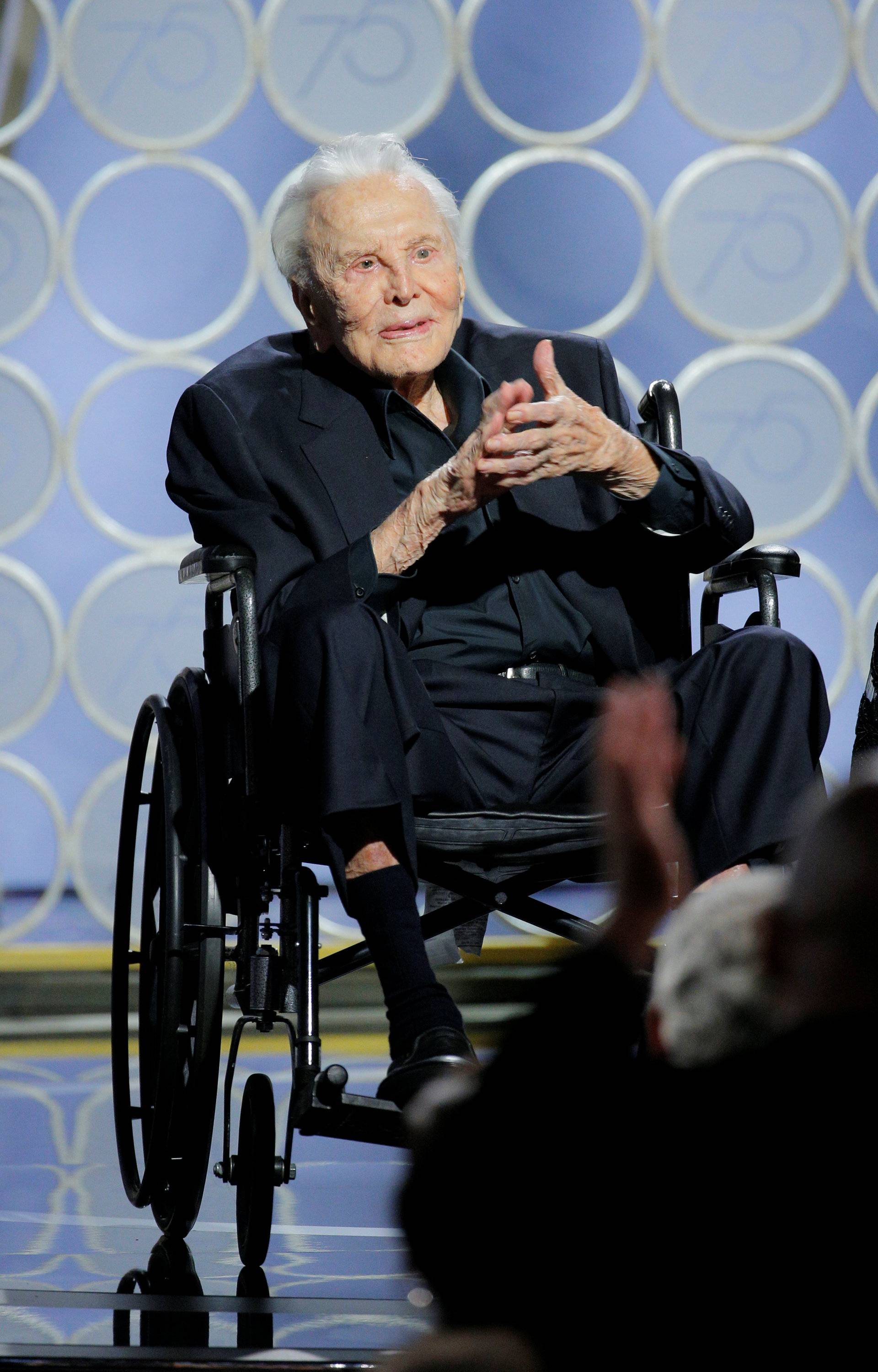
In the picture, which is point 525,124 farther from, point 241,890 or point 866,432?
point 241,890

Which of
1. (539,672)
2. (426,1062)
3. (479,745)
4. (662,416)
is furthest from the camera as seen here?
(662,416)

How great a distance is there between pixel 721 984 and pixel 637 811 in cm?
9

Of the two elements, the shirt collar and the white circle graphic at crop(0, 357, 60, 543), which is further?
the white circle graphic at crop(0, 357, 60, 543)

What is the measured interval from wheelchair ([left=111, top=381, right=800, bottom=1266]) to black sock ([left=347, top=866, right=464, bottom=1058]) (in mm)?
→ 97

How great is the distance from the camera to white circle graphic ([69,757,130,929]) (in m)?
3.57

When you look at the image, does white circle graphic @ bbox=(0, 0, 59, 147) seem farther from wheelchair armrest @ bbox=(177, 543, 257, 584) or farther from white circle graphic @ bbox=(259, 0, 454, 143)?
wheelchair armrest @ bbox=(177, 543, 257, 584)

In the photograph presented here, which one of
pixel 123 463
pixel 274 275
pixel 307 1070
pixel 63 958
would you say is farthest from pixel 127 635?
pixel 307 1070

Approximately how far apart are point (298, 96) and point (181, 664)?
1287 mm

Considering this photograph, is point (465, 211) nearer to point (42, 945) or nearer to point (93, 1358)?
point (42, 945)

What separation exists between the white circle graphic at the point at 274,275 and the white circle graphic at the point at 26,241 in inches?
18.0

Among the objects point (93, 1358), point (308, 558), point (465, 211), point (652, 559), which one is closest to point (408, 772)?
point (308, 558)

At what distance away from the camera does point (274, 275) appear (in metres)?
3.62

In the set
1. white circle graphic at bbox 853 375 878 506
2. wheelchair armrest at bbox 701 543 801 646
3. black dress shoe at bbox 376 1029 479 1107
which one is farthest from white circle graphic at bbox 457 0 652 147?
black dress shoe at bbox 376 1029 479 1107

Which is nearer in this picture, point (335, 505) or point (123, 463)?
point (335, 505)
